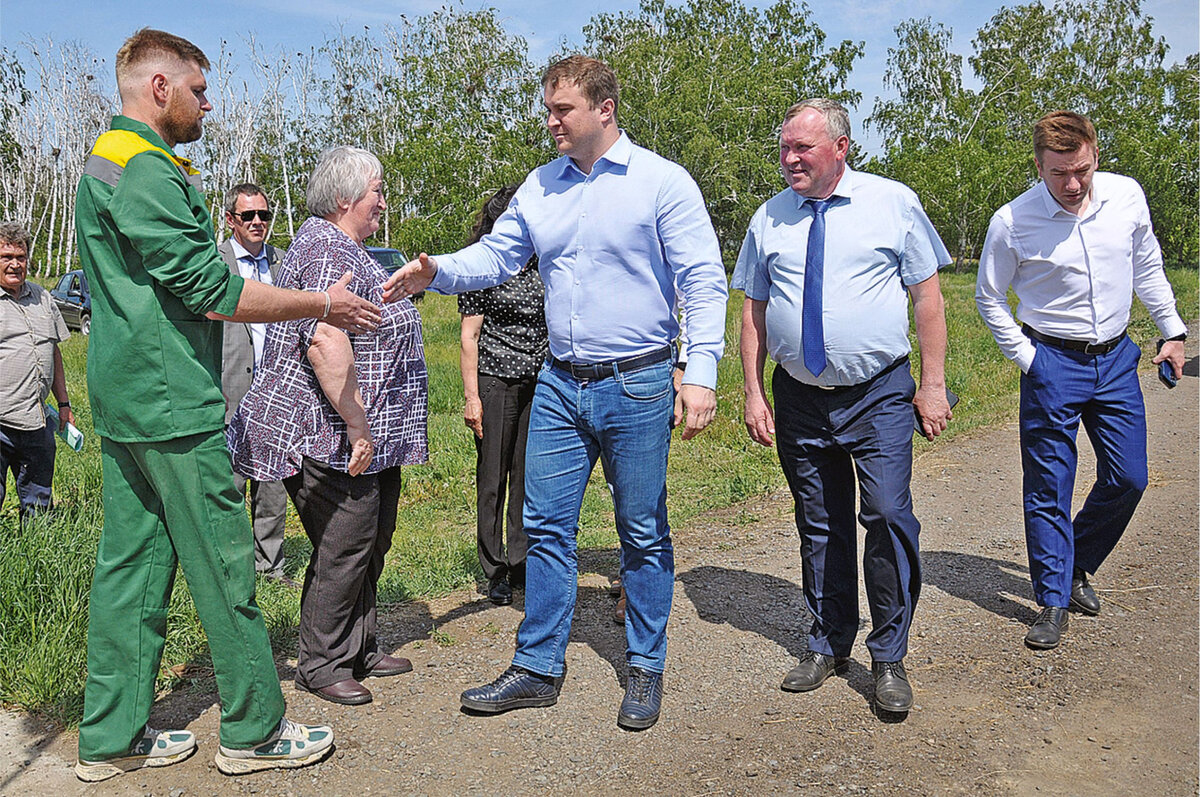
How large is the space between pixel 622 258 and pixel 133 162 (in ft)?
5.39

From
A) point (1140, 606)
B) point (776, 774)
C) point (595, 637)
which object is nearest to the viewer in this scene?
point (776, 774)

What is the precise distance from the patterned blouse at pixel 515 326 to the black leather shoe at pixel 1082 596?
279 cm

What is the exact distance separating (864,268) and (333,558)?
2.33 meters

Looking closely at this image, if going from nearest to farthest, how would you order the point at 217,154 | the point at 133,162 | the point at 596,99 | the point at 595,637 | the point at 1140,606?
the point at 133,162, the point at 596,99, the point at 595,637, the point at 1140,606, the point at 217,154

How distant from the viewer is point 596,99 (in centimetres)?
378

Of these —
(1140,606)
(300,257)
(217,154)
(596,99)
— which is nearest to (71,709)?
(300,257)

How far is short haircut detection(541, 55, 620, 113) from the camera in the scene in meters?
3.72

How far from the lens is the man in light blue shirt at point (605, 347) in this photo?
149 inches

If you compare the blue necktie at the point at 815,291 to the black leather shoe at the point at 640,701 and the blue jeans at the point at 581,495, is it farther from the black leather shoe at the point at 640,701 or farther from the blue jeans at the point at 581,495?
the black leather shoe at the point at 640,701

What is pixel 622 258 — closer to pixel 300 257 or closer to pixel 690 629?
pixel 300 257

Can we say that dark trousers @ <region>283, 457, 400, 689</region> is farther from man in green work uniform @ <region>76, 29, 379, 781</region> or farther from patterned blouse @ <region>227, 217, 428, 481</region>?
man in green work uniform @ <region>76, 29, 379, 781</region>

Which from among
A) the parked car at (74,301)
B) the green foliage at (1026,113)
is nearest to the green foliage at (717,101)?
the green foliage at (1026,113)

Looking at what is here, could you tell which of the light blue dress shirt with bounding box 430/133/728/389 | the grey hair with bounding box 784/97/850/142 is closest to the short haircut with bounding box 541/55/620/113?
the light blue dress shirt with bounding box 430/133/728/389

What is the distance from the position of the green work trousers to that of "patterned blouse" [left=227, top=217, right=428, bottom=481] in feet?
1.53
